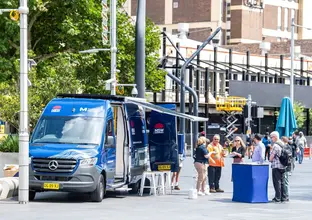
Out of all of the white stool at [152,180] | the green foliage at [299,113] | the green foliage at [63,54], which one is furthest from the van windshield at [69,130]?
the green foliage at [299,113]

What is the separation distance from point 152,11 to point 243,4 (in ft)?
29.9

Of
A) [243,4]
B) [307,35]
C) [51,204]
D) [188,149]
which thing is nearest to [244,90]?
[188,149]

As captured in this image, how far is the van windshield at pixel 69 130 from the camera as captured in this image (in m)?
23.6

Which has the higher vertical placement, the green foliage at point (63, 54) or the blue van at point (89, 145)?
the green foliage at point (63, 54)

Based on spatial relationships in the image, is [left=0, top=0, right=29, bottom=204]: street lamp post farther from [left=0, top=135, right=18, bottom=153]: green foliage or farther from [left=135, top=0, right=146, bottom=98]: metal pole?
[left=0, top=135, right=18, bottom=153]: green foliage

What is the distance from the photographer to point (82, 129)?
77.9 ft

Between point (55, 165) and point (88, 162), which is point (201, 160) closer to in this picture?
point (88, 162)

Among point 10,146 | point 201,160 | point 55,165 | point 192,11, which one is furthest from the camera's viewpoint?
point 192,11

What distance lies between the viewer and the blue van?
22578mm

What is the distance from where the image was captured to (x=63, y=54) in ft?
147

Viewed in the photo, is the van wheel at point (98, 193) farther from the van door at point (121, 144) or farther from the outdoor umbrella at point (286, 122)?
the outdoor umbrella at point (286, 122)

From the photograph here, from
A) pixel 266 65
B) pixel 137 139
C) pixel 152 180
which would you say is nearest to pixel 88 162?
pixel 137 139

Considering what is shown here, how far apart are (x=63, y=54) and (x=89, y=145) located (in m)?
21.8

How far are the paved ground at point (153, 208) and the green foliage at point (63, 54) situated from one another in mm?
14749
